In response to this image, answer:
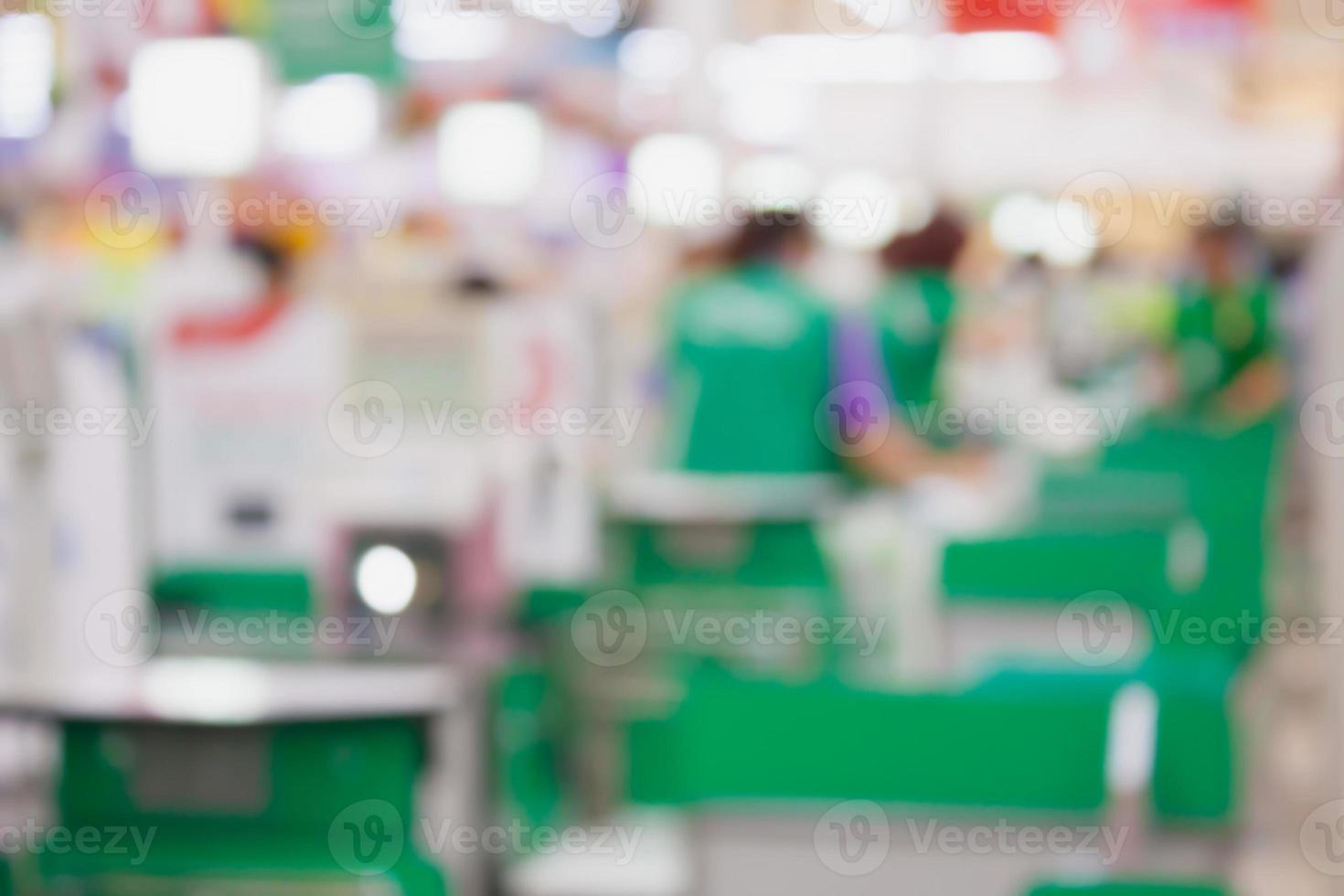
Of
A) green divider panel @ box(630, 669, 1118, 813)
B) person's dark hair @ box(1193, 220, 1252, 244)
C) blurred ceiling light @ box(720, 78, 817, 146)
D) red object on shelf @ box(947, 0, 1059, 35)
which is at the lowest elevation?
green divider panel @ box(630, 669, 1118, 813)

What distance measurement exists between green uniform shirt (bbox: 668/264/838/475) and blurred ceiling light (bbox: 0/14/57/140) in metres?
2.04

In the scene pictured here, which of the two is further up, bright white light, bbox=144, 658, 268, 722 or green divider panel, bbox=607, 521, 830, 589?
green divider panel, bbox=607, 521, 830, 589

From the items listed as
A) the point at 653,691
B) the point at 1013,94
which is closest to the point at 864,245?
the point at 1013,94

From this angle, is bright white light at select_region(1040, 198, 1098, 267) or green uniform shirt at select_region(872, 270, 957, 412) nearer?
green uniform shirt at select_region(872, 270, 957, 412)

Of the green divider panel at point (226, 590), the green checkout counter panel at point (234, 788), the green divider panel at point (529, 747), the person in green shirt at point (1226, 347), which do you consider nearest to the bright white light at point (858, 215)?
the person in green shirt at point (1226, 347)

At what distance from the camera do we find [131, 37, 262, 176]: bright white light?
473 cm

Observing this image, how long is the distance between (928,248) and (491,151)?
1698mm

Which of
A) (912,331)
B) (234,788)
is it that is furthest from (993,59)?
(234,788)

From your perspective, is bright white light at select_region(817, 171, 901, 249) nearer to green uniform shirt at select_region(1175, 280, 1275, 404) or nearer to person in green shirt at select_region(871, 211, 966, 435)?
person in green shirt at select_region(871, 211, 966, 435)

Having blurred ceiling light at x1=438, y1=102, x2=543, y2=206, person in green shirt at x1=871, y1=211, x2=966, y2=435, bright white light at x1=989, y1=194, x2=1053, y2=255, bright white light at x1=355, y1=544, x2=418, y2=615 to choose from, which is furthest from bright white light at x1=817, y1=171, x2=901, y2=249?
bright white light at x1=355, y1=544, x2=418, y2=615

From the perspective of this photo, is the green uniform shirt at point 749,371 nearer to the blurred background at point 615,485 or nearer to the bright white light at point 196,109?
the blurred background at point 615,485

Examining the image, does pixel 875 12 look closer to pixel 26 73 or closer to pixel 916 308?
pixel 916 308

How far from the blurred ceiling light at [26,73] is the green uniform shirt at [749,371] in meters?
2.04

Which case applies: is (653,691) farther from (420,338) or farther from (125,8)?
(125,8)
